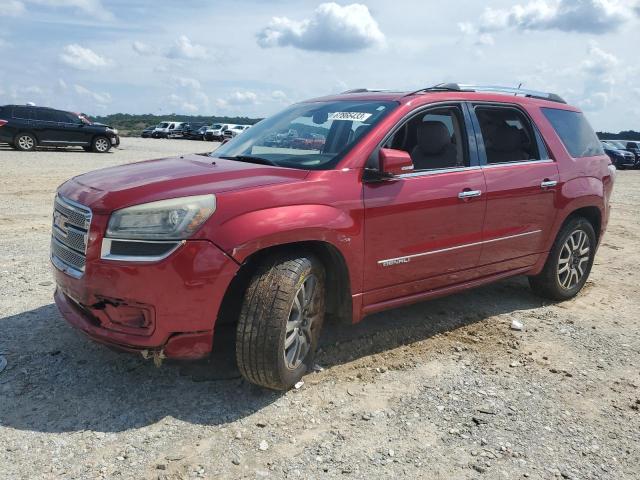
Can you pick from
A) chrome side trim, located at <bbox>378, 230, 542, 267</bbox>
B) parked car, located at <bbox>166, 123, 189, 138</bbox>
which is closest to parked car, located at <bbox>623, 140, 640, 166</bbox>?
chrome side trim, located at <bbox>378, 230, 542, 267</bbox>

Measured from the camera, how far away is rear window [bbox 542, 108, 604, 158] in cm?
518

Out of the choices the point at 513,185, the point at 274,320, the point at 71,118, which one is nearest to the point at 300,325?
Answer: the point at 274,320

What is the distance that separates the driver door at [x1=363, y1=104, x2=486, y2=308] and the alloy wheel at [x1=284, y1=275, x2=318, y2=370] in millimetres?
418

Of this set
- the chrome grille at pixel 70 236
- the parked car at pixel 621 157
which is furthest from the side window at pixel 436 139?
the parked car at pixel 621 157

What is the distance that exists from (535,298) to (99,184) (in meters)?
4.17

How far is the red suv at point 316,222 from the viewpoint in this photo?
2.99 m

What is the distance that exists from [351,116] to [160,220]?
5.73ft

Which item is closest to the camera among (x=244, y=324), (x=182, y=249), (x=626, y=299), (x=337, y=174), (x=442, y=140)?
(x=182, y=249)

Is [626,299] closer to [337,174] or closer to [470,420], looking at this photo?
[470,420]

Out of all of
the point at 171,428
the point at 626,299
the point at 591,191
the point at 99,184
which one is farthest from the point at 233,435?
the point at 626,299

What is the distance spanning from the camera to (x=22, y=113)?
2034cm

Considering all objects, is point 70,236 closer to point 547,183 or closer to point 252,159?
point 252,159

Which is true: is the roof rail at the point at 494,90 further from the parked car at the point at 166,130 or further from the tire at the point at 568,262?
the parked car at the point at 166,130

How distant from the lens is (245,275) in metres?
3.29
